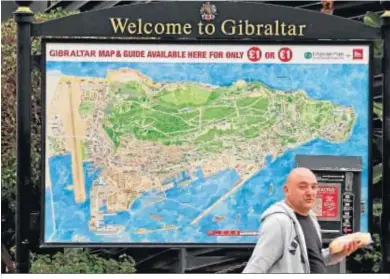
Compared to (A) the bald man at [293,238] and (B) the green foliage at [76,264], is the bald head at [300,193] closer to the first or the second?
(A) the bald man at [293,238]

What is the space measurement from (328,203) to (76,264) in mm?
2283

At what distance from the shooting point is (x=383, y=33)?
27.0 ft

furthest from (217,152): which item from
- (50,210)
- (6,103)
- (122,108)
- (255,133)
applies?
(6,103)

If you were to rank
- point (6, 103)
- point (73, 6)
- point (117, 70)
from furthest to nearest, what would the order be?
point (73, 6)
point (6, 103)
point (117, 70)

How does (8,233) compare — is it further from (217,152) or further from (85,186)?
(217,152)

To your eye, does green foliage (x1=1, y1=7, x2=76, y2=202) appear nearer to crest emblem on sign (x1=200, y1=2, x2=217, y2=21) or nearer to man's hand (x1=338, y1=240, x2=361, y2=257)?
crest emblem on sign (x1=200, y1=2, x2=217, y2=21)

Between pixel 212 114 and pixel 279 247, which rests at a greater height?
pixel 212 114

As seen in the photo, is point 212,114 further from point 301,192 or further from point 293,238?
point 293,238

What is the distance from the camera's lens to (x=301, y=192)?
237 inches

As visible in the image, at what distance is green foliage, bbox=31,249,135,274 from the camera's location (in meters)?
8.45

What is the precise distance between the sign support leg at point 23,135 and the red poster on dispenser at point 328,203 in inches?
97.9

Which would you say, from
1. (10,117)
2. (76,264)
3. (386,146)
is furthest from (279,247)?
(10,117)

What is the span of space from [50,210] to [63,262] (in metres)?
0.60

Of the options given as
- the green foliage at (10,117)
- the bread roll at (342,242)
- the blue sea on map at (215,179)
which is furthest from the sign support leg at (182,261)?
the bread roll at (342,242)
